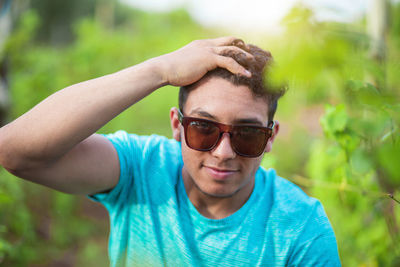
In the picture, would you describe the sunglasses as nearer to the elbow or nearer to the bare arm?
the bare arm

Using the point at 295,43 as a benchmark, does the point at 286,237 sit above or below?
below

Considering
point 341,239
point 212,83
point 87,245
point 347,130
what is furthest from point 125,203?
point 87,245

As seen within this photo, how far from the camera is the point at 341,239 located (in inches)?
109

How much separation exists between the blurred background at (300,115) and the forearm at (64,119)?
0.23 m

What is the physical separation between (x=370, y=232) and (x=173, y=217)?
1656 mm

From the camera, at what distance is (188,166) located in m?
1.86

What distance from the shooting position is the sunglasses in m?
1.71

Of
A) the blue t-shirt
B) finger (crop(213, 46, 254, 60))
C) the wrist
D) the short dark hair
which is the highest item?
finger (crop(213, 46, 254, 60))

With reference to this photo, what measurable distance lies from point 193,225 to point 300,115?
5524 millimetres

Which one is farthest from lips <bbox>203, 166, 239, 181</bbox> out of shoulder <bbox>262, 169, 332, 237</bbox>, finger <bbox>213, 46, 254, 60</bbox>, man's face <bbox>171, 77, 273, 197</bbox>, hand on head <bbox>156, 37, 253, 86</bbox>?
finger <bbox>213, 46, 254, 60</bbox>

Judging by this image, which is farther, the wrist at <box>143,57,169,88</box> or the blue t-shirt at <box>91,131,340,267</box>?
the blue t-shirt at <box>91,131,340,267</box>

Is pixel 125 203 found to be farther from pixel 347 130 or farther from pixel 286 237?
pixel 347 130

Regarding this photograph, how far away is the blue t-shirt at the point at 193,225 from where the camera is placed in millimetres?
1783

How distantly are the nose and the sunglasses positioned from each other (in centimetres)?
2
